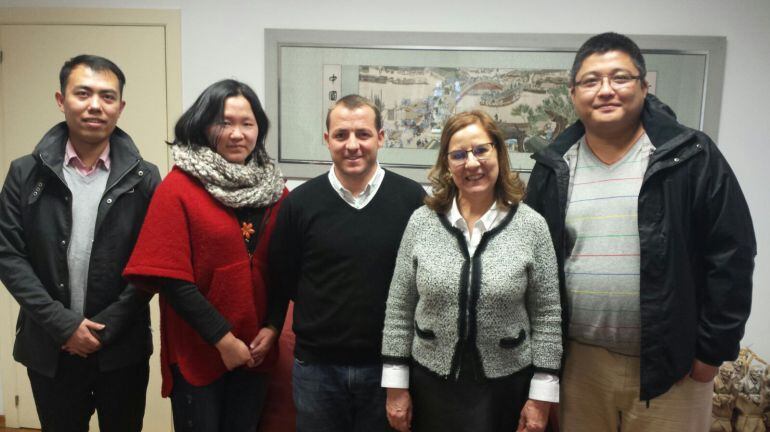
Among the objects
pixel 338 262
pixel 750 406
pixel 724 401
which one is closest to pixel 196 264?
pixel 338 262

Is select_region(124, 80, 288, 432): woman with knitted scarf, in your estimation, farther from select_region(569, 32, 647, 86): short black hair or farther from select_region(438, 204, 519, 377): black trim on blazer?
select_region(569, 32, 647, 86): short black hair

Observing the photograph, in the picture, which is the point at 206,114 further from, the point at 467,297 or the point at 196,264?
the point at 467,297

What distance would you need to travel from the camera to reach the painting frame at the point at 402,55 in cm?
250

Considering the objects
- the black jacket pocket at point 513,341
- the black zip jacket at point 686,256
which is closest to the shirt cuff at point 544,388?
the black jacket pocket at point 513,341

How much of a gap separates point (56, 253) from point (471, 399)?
1.30m

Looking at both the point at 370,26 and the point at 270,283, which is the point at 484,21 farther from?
the point at 270,283

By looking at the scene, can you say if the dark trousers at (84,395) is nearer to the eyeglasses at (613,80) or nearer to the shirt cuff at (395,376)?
the shirt cuff at (395,376)

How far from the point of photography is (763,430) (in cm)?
231

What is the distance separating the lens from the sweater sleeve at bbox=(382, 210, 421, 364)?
4.52 ft

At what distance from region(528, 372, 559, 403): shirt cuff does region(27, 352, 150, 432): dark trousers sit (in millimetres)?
1248

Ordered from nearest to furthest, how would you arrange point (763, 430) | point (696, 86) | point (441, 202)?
point (441, 202) < point (763, 430) < point (696, 86)

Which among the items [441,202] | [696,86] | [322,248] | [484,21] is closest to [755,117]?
[696,86]

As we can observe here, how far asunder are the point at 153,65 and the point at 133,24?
0.74ft


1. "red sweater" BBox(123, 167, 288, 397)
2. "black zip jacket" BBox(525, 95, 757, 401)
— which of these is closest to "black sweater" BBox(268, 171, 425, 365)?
"red sweater" BBox(123, 167, 288, 397)
